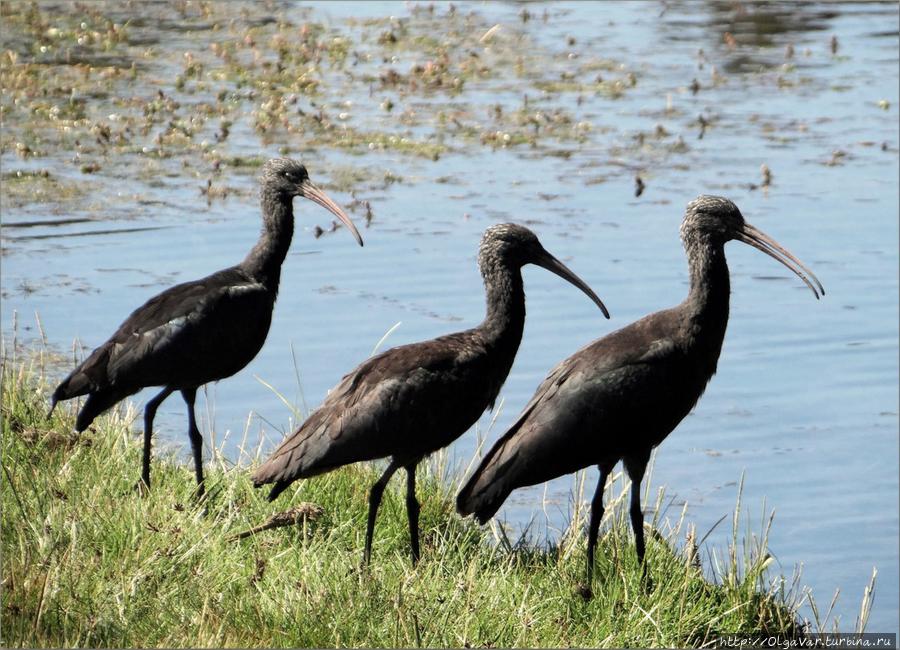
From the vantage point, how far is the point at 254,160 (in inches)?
522

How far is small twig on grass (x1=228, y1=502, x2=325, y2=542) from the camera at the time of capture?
230 inches

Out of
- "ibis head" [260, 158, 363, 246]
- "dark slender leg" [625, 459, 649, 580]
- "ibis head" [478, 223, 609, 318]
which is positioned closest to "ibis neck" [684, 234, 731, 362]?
"ibis head" [478, 223, 609, 318]

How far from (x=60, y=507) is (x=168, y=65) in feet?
37.4

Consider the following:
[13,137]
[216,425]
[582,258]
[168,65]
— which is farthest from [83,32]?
[216,425]

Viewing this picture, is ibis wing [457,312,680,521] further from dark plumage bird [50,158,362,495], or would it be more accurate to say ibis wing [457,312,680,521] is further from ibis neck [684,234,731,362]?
dark plumage bird [50,158,362,495]

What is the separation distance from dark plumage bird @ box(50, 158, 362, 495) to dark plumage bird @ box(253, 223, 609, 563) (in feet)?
2.42

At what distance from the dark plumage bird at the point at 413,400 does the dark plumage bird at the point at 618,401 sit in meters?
0.21

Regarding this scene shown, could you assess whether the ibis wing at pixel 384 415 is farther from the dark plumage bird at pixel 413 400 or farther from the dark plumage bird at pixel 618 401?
the dark plumage bird at pixel 618 401

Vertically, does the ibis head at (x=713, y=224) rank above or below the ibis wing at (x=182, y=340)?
above

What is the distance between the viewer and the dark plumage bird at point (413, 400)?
569 cm

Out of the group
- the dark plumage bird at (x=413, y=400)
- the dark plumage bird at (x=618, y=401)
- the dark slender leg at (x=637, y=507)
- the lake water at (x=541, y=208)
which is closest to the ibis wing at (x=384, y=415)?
the dark plumage bird at (x=413, y=400)

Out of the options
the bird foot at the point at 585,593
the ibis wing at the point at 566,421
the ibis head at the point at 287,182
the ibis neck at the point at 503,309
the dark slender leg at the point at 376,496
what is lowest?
the bird foot at the point at 585,593

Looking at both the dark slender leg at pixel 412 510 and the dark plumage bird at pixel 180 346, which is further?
the dark plumage bird at pixel 180 346

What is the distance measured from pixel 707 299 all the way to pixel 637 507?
809 millimetres
